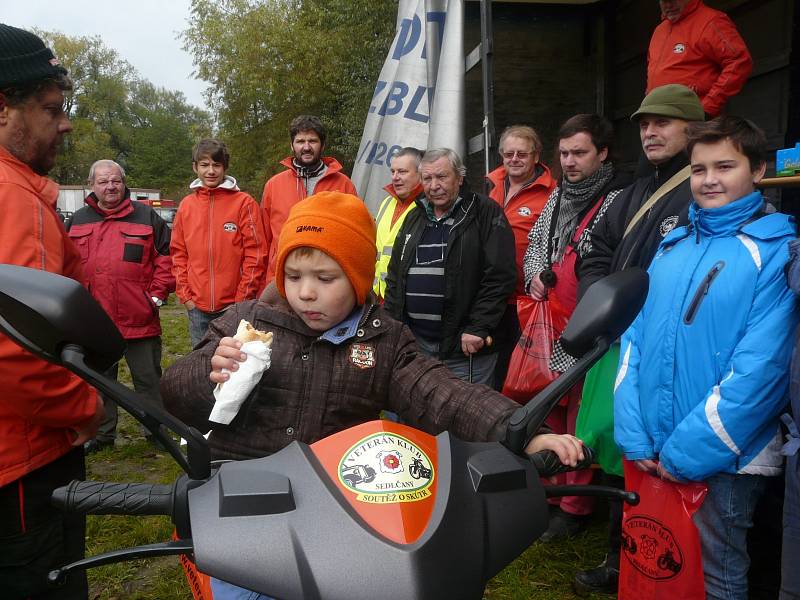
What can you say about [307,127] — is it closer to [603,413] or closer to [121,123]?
[603,413]

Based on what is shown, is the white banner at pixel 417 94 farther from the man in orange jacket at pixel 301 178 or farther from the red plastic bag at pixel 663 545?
the red plastic bag at pixel 663 545

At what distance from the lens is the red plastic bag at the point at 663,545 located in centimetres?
220

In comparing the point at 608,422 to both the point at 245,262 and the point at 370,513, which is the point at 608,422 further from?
the point at 245,262

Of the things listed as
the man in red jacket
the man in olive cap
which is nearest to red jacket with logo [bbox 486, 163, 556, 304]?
the man in olive cap

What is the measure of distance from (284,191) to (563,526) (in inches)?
130

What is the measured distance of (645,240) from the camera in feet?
9.41

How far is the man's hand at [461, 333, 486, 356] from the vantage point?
3811 mm

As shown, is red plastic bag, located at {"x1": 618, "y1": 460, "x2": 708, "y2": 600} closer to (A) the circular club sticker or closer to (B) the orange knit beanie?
(B) the orange knit beanie

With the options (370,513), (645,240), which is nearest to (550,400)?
(370,513)

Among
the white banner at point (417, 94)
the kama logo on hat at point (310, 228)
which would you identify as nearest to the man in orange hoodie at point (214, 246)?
the white banner at point (417, 94)

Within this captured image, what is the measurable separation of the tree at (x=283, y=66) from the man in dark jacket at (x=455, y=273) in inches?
469

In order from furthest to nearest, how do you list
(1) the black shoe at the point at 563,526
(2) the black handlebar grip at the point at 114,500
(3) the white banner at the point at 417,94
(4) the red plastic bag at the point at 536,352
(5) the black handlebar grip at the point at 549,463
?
(3) the white banner at the point at 417,94, (1) the black shoe at the point at 563,526, (4) the red plastic bag at the point at 536,352, (5) the black handlebar grip at the point at 549,463, (2) the black handlebar grip at the point at 114,500

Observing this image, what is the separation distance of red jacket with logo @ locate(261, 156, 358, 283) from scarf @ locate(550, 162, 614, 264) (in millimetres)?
2163

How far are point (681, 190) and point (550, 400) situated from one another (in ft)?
6.61
